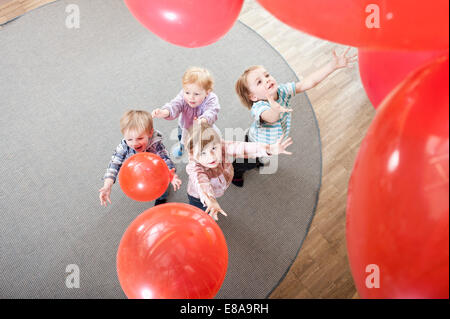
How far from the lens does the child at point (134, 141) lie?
1.46 metres

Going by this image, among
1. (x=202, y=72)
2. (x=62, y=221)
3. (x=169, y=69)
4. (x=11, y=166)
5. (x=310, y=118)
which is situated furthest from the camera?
(x=169, y=69)

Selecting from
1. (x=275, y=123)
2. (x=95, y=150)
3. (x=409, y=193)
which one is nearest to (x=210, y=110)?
(x=275, y=123)

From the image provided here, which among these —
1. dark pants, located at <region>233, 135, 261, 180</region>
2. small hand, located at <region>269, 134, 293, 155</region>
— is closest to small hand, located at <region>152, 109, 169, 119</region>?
dark pants, located at <region>233, 135, 261, 180</region>

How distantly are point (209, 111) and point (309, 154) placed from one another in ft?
2.30

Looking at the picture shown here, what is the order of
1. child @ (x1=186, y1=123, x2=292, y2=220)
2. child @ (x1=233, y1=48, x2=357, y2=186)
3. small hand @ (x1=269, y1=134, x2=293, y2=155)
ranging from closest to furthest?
small hand @ (x1=269, y1=134, x2=293, y2=155), child @ (x1=186, y1=123, x2=292, y2=220), child @ (x1=233, y1=48, x2=357, y2=186)

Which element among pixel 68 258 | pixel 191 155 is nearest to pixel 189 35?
pixel 191 155

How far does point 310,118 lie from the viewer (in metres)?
2.07

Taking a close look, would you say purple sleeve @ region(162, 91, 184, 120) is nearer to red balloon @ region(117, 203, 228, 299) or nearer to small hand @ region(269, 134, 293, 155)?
small hand @ region(269, 134, 293, 155)

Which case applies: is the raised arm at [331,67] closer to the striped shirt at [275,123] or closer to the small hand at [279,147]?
the striped shirt at [275,123]

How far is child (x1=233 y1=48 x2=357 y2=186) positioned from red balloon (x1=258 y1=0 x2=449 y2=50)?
1.80 ft

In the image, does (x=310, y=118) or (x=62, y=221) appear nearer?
(x=62, y=221)

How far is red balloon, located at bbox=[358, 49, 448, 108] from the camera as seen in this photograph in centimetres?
87
